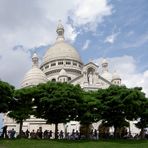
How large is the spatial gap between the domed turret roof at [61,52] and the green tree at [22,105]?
167ft

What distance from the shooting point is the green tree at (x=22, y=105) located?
148 feet

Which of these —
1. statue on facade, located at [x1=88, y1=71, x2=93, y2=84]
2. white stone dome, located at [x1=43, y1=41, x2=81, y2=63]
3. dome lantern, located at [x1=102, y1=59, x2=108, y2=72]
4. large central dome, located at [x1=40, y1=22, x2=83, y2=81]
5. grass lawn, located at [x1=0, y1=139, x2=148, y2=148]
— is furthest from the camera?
dome lantern, located at [x1=102, y1=59, x2=108, y2=72]

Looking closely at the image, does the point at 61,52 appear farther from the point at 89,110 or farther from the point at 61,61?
the point at 89,110

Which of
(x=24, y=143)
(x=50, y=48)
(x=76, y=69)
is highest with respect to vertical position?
(x=50, y=48)

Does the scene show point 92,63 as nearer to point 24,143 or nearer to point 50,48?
point 50,48

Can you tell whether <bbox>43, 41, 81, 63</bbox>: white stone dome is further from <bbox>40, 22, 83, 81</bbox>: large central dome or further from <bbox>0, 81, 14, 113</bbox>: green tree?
<bbox>0, 81, 14, 113</bbox>: green tree

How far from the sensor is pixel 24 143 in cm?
3853

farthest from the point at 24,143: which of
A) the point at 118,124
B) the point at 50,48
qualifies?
the point at 50,48

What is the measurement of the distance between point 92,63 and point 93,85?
451 cm

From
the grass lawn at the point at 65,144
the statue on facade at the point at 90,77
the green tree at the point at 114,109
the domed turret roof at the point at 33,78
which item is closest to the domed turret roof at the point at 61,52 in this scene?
the domed turret roof at the point at 33,78

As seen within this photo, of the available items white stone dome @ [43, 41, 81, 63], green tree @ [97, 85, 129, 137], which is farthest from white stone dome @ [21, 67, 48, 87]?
green tree @ [97, 85, 129, 137]

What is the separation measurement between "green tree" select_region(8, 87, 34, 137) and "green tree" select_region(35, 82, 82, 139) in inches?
33.5

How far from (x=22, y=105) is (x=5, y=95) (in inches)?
106

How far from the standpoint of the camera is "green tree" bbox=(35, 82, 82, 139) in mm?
44594
